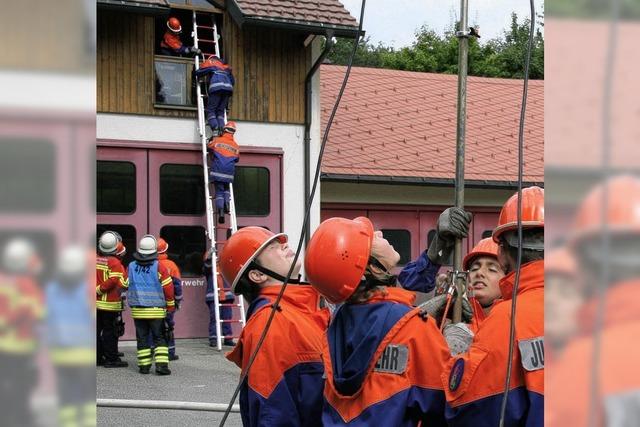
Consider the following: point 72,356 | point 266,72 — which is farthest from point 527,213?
point 266,72

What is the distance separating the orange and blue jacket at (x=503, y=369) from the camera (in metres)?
2.76

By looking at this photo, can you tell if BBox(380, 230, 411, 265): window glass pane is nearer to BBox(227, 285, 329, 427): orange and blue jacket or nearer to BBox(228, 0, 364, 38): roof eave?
BBox(228, 0, 364, 38): roof eave

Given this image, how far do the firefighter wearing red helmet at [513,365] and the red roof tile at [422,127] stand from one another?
1375 cm

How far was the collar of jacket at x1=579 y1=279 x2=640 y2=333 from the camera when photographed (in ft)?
4.26

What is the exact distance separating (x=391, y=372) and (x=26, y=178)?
2.00 meters

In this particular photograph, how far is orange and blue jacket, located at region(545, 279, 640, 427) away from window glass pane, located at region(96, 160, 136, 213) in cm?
1363

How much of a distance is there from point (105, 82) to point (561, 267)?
45.3ft

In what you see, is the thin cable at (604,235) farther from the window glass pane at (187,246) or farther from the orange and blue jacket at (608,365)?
the window glass pane at (187,246)

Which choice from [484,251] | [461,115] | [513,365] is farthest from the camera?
[484,251]

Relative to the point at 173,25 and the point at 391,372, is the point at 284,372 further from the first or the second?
the point at 173,25

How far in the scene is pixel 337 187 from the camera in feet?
56.2

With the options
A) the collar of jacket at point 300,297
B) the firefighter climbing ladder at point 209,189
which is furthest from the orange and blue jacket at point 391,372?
the firefighter climbing ladder at point 209,189

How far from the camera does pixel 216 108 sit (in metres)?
14.7

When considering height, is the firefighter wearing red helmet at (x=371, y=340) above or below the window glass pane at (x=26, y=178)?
below
